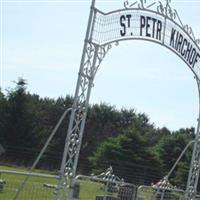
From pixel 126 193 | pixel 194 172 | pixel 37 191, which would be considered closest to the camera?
pixel 37 191

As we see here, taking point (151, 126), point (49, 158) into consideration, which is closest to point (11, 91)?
point (49, 158)

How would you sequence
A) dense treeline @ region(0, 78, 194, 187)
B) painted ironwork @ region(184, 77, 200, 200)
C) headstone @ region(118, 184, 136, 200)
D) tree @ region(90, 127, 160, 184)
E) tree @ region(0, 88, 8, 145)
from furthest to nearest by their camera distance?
tree @ region(90, 127, 160, 184) → tree @ region(0, 88, 8, 145) → dense treeline @ region(0, 78, 194, 187) → headstone @ region(118, 184, 136, 200) → painted ironwork @ region(184, 77, 200, 200)

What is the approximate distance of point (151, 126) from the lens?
8575 centimetres

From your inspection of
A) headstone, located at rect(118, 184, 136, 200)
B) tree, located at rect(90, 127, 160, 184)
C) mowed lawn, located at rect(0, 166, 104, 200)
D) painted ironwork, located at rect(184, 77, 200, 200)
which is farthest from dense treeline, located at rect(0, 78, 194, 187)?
painted ironwork, located at rect(184, 77, 200, 200)

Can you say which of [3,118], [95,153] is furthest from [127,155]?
[3,118]

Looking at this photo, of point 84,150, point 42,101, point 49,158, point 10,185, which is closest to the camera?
point 10,185

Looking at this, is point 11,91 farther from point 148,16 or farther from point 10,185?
point 148,16

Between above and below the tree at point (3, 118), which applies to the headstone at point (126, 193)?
below

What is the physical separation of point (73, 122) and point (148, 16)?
115 inches

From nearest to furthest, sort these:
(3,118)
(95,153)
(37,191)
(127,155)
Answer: (37,191), (3,118), (127,155), (95,153)

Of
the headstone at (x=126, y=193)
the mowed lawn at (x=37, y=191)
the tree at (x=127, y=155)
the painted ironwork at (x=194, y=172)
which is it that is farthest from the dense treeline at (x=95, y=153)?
the painted ironwork at (x=194, y=172)

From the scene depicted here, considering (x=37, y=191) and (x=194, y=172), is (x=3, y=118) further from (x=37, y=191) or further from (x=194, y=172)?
(x=37, y=191)

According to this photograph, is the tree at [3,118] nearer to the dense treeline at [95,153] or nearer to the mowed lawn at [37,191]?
the dense treeline at [95,153]

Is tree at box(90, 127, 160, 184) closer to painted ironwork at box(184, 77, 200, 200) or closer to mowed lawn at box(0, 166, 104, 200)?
mowed lawn at box(0, 166, 104, 200)
